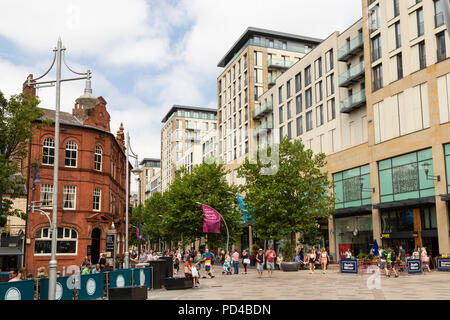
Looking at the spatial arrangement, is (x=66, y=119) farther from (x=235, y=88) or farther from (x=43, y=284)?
(x=235, y=88)

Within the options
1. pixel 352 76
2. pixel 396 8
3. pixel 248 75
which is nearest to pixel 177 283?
pixel 396 8

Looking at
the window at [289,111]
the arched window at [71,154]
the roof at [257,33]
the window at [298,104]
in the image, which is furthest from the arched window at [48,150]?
the roof at [257,33]

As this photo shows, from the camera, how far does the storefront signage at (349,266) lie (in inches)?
1153

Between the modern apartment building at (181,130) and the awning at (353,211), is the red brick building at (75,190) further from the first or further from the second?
the modern apartment building at (181,130)

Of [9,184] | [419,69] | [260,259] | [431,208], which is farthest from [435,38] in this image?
[9,184]

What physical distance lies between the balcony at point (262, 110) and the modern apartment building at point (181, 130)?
5360 centimetres

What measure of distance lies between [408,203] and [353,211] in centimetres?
754

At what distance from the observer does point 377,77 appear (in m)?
43.3

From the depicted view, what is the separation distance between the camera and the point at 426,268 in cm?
3131

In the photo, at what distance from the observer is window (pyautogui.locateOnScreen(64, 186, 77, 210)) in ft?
136

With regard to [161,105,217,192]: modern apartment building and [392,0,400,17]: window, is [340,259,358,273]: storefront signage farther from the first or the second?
[161,105,217,192]: modern apartment building

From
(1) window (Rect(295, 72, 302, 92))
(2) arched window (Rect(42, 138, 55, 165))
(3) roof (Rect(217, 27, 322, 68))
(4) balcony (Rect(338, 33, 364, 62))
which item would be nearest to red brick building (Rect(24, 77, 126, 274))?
(2) arched window (Rect(42, 138, 55, 165))

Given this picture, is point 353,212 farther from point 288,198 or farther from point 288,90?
point 288,90

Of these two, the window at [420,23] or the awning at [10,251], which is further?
the window at [420,23]
